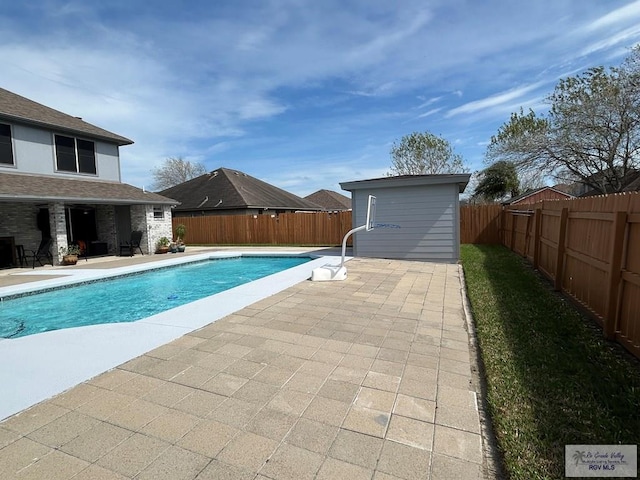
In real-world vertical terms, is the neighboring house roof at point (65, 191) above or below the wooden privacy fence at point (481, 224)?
A: above

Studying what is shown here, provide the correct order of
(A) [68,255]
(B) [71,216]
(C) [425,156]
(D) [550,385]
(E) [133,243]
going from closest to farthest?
(D) [550,385], (A) [68,255], (B) [71,216], (E) [133,243], (C) [425,156]

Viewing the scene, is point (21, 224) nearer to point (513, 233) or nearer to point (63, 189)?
point (63, 189)

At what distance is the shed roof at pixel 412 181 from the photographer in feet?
32.8

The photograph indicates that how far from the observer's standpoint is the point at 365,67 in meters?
11.7

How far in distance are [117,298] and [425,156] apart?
2859 cm

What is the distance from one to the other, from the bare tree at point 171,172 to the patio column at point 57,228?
33315mm

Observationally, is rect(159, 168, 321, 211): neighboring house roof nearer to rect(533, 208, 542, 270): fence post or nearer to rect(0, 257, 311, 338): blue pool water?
rect(0, 257, 311, 338): blue pool water

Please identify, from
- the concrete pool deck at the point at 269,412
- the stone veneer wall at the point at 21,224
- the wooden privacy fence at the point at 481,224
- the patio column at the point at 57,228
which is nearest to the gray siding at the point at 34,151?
the stone veneer wall at the point at 21,224

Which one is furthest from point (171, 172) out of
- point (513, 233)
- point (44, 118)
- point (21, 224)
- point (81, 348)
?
point (81, 348)

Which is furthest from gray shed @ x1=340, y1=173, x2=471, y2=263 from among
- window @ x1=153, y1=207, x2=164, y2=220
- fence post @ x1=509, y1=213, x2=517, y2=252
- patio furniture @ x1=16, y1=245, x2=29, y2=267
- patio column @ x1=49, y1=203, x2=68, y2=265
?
patio furniture @ x1=16, y1=245, x2=29, y2=267

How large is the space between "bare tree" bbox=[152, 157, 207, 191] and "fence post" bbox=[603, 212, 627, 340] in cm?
4604

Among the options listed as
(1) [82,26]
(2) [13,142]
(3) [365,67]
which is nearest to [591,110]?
(3) [365,67]

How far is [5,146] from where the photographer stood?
1162 centimetres

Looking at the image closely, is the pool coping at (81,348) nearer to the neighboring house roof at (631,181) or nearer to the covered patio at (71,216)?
the covered patio at (71,216)
